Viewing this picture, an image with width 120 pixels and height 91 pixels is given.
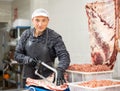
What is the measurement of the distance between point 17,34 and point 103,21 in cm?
345

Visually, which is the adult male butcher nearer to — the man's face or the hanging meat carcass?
the man's face

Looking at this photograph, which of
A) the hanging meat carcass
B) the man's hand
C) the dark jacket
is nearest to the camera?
the man's hand

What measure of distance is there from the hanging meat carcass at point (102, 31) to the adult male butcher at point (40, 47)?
1.51 metres

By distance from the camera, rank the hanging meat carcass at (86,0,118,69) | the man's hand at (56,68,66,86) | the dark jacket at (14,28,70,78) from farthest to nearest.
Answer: the hanging meat carcass at (86,0,118,69) < the dark jacket at (14,28,70,78) < the man's hand at (56,68,66,86)

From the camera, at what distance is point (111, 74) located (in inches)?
144

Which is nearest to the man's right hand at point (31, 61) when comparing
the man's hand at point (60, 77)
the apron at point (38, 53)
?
the apron at point (38, 53)

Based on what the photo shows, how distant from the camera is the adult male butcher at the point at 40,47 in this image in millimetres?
2398

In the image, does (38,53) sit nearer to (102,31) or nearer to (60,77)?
(60,77)

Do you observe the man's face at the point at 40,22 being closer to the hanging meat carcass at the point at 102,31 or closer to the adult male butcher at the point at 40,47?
the adult male butcher at the point at 40,47

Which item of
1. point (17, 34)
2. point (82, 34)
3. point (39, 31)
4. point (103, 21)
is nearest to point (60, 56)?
point (39, 31)

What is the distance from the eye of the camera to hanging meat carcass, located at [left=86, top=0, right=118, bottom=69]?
12.5 feet

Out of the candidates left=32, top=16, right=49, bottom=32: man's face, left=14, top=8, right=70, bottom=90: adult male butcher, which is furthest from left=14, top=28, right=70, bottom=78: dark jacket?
left=32, top=16, right=49, bottom=32: man's face

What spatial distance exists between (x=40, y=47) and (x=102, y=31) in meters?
1.76

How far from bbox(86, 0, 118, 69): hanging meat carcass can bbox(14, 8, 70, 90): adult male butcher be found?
151 centimetres
